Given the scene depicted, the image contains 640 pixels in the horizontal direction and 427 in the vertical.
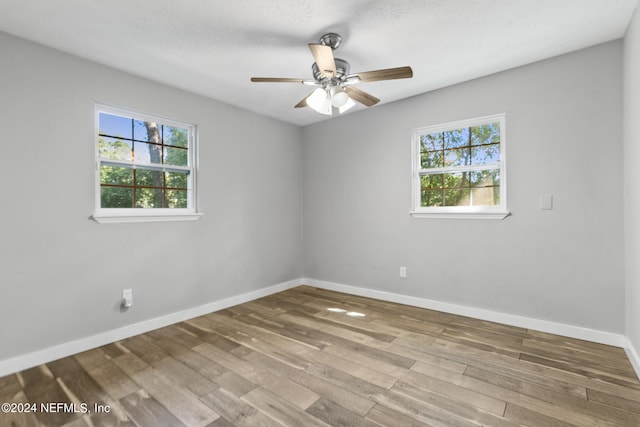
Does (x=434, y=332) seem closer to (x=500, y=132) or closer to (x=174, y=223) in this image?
(x=500, y=132)

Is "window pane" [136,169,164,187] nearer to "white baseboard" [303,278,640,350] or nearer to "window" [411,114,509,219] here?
"white baseboard" [303,278,640,350]

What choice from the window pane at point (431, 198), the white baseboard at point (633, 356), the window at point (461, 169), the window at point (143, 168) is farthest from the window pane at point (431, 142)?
the window at point (143, 168)

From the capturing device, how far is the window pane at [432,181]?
3.54 m

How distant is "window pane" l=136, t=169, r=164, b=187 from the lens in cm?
304

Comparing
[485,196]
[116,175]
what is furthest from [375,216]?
[116,175]

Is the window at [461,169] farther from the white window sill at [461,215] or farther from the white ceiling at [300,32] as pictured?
the white ceiling at [300,32]

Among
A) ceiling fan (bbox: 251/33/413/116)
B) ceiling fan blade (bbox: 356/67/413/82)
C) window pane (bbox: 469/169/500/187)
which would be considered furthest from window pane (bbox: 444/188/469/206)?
ceiling fan blade (bbox: 356/67/413/82)

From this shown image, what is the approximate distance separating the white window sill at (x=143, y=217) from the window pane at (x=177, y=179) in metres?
0.32

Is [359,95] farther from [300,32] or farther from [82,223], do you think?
[82,223]

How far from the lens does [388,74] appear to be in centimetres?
225

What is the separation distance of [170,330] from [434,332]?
2.52 metres

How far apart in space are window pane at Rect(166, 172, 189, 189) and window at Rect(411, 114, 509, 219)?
2606mm

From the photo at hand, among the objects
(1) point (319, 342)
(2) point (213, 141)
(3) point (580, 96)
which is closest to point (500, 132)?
(3) point (580, 96)

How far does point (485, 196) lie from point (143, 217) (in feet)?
11.3
